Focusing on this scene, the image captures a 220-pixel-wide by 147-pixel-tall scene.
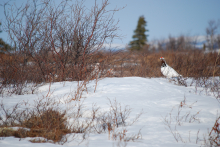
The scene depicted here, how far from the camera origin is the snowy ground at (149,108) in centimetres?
182

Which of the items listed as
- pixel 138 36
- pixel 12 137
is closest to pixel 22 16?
pixel 12 137

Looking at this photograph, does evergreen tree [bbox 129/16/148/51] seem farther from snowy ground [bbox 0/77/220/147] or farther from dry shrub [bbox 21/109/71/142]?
dry shrub [bbox 21/109/71/142]

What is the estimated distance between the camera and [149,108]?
3.02m

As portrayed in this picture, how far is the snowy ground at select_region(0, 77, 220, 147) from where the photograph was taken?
5.96 ft

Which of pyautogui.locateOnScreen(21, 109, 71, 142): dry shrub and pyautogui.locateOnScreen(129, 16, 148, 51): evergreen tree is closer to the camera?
pyautogui.locateOnScreen(21, 109, 71, 142): dry shrub

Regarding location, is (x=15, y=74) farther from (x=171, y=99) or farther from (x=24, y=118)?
(x=171, y=99)

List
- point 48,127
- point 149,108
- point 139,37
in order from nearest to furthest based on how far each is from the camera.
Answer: point 48,127 < point 149,108 < point 139,37

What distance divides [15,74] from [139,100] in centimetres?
344

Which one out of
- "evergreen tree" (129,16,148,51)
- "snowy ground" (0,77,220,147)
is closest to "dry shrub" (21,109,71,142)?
"snowy ground" (0,77,220,147)

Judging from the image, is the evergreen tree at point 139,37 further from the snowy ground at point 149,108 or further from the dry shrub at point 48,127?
the dry shrub at point 48,127

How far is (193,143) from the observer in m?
1.80

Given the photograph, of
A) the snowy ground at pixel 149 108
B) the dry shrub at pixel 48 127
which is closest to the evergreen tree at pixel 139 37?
the snowy ground at pixel 149 108

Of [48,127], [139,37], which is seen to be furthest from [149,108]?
[139,37]

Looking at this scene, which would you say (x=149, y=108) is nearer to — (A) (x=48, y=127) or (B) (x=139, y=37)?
(A) (x=48, y=127)
